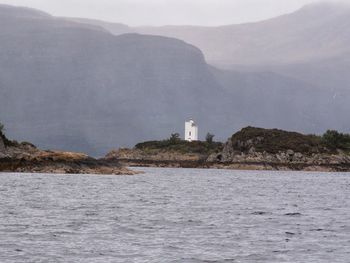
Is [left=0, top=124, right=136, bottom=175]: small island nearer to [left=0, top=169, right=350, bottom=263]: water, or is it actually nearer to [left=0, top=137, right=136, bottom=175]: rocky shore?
[left=0, top=137, right=136, bottom=175]: rocky shore

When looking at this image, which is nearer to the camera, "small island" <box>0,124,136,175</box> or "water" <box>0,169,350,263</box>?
"water" <box>0,169,350,263</box>

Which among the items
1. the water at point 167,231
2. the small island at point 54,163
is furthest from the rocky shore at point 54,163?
the water at point 167,231

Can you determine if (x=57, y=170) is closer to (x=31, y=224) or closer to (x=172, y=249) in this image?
(x=31, y=224)

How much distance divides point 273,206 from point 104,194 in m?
23.2

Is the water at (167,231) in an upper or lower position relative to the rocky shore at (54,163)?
lower

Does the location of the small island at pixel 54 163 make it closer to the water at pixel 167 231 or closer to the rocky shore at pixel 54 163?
the rocky shore at pixel 54 163

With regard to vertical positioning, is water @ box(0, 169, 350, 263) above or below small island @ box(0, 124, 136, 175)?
below

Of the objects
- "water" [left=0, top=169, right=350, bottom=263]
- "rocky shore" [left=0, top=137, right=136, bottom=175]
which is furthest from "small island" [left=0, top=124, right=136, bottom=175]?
"water" [left=0, top=169, right=350, bottom=263]

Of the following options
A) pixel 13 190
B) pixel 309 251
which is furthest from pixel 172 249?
pixel 13 190

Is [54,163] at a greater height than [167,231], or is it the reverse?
[54,163]

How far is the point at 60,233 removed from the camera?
46.9 m

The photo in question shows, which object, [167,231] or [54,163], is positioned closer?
[167,231]

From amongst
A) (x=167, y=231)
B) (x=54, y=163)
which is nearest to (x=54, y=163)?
(x=54, y=163)

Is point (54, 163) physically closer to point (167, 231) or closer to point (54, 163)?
point (54, 163)
